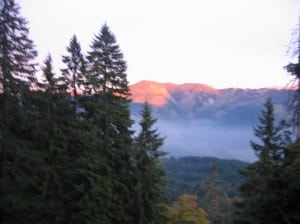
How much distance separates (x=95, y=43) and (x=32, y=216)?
1135 cm

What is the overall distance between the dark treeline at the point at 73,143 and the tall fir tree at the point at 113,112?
0.06 m

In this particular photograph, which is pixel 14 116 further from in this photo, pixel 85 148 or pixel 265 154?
pixel 265 154

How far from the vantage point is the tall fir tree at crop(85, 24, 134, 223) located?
2268 cm

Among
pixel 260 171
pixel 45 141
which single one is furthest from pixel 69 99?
pixel 260 171

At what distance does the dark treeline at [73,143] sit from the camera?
16.0 m

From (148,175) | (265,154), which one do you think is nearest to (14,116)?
(148,175)

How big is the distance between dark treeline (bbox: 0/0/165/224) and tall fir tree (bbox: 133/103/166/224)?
0.07m

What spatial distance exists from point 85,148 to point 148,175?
211 inches

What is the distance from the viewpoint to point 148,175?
25156 millimetres

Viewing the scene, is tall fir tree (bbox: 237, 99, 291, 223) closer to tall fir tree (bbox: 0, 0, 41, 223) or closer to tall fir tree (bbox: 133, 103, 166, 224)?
tall fir tree (bbox: 133, 103, 166, 224)

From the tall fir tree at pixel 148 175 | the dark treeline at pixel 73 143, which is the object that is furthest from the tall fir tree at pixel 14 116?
the tall fir tree at pixel 148 175

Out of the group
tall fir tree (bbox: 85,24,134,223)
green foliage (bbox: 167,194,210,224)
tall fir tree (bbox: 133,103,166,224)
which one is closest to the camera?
tall fir tree (bbox: 85,24,134,223)

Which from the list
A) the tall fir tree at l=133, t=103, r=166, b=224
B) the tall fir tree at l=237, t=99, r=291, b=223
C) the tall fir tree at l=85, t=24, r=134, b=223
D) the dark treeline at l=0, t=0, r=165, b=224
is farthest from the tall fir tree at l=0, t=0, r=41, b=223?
the tall fir tree at l=237, t=99, r=291, b=223

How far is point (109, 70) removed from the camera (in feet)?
77.0
